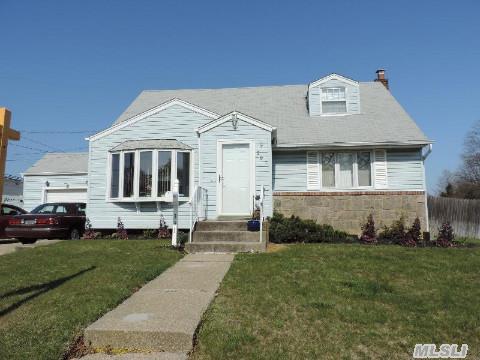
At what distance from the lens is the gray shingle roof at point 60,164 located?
24494 millimetres

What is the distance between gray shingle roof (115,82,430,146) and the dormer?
1.56ft

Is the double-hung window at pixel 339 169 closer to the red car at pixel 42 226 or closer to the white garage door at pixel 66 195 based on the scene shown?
the red car at pixel 42 226

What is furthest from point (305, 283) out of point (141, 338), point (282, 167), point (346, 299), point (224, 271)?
point (282, 167)

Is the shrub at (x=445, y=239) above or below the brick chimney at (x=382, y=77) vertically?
below

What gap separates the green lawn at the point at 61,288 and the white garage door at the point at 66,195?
14.8 m

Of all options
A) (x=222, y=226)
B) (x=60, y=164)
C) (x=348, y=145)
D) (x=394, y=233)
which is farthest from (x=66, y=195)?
(x=394, y=233)

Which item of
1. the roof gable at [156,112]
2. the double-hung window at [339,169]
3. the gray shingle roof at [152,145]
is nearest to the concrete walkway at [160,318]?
the gray shingle roof at [152,145]

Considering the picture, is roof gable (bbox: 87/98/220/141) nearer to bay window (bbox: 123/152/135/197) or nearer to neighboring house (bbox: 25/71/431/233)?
neighboring house (bbox: 25/71/431/233)

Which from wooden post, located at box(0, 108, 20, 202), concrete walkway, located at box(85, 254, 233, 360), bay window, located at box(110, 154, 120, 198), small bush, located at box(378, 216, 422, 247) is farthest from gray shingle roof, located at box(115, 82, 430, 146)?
wooden post, located at box(0, 108, 20, 202)

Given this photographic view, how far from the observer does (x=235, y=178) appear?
1269 centimetres

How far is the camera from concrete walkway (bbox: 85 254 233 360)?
154 inches

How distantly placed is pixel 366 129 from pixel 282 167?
11.7 ft

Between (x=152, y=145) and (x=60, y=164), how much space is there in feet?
49.4

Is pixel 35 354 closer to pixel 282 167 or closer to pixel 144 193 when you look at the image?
pixel 144 193
